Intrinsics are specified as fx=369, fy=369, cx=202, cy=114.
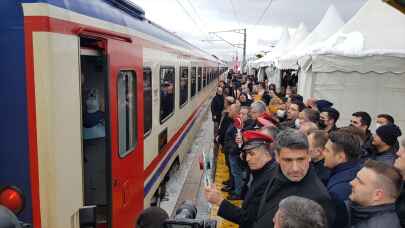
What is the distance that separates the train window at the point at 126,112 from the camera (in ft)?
11.4

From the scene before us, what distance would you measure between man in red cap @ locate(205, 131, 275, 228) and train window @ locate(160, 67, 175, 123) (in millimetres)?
2835

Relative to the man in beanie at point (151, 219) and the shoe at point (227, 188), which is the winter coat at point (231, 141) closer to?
the shoe at point (227, 188)

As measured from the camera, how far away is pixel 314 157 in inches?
140

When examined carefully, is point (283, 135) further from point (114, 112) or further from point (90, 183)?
point (90, 183)

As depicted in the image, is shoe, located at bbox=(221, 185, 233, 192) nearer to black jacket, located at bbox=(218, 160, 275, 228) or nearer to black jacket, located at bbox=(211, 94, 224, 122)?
black jacket, located at bbox=(211, 94, 224, 122)

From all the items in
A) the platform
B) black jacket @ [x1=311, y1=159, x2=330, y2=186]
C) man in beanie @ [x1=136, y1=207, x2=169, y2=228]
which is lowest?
the platform

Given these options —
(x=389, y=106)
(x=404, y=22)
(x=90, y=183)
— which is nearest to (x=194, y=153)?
(x=389, y=106)

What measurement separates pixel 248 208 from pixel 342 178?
0.82 meters

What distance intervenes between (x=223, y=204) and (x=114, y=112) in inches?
47.3

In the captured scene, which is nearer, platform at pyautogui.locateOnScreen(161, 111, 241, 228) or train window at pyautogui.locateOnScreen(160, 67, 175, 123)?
train window at pyautogui.locateOnScreen(160, 67, 175, 123)

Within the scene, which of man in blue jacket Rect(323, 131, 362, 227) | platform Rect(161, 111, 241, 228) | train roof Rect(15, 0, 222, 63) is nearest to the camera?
train roof Rect(15, 0, 222, 63)

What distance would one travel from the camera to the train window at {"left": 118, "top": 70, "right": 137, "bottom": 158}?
11.4 feet

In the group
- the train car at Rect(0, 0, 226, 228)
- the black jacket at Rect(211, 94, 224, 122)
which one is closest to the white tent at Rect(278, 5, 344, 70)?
the black jacket at Rect(211, 94, 224, 122)

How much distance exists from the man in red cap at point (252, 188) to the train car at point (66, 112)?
0.93m
